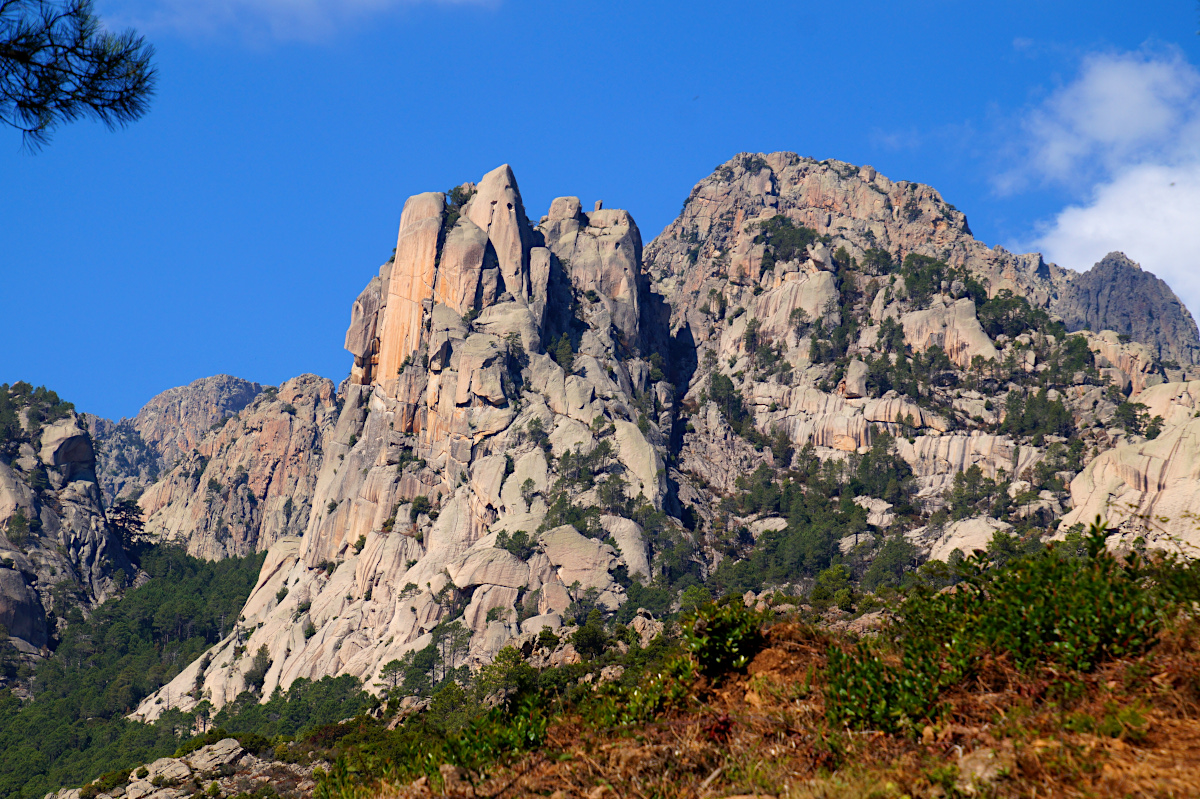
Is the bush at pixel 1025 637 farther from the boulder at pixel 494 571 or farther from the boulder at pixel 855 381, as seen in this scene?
the boulder at pixel 855 381

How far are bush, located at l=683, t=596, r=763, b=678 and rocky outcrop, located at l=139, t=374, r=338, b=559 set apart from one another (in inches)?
5752

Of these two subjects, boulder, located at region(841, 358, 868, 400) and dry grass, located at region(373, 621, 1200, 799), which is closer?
dry grass, located at region(373, 621, 1200, 799)

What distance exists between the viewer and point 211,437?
17612 cm

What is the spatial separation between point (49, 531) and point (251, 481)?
45.1 metres

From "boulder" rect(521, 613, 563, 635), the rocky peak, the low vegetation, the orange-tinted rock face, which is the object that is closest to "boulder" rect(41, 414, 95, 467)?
the orange-tinted rock face

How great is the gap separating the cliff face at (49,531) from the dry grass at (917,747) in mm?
115035

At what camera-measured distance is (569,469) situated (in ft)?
347

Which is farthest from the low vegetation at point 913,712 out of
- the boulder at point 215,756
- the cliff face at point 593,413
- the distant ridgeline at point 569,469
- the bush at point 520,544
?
the bush at point 520,544

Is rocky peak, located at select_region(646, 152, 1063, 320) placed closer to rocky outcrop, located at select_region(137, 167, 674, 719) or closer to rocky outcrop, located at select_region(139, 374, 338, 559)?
rocky outcrop, located at select_region(137, 167, 674, 719)

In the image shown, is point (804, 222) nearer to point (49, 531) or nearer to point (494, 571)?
point (494, 571)

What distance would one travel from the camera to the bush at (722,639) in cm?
1273

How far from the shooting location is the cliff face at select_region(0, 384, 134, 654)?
106062 millimetres

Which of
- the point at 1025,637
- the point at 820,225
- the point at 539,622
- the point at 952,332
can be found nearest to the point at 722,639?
the point at 1025,637

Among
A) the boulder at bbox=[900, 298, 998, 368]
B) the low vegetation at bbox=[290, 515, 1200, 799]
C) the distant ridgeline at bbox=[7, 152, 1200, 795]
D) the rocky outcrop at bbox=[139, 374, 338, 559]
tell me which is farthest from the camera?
the rocky outcrop at bbox=[139, 374, 338, 559]
